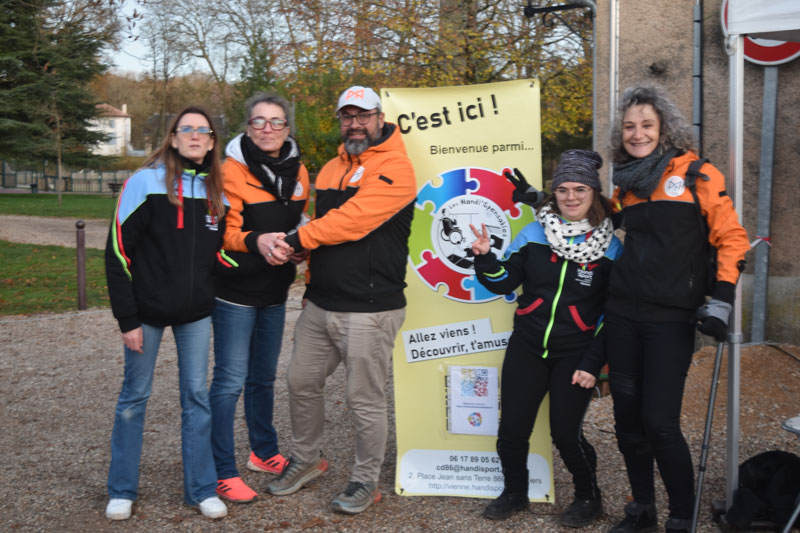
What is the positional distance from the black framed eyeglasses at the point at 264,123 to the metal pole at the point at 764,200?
4000 millimetres

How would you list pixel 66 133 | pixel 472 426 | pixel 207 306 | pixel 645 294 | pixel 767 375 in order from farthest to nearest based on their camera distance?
pixel 66 133
pixel 767 375
pixel 472 426
pixel 207 306
pixel 645 294

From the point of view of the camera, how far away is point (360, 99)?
3820 millimetres

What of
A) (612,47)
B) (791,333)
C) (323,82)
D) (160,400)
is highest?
(323,82)

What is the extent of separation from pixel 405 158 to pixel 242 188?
2.76ft

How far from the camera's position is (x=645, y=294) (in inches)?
132

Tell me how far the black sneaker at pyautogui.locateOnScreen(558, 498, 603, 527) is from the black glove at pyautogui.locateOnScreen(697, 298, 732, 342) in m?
1.10

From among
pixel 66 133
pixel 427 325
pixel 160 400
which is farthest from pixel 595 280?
pixel 66 133

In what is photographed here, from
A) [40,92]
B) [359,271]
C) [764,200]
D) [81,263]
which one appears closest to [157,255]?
[359,271]

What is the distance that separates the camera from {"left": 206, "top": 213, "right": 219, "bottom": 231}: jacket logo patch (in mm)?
3895

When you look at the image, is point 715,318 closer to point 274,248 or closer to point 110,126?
point 274,248

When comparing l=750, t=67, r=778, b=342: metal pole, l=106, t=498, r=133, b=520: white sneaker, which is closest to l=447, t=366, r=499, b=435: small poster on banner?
l=106, t=498, r=133, b=520: white sneaker

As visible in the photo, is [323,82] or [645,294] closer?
[645,294]

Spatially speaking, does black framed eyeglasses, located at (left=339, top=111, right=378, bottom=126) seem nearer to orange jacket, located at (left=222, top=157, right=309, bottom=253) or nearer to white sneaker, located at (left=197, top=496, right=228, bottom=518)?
orange jacket, located at (left=222, top=157, right=309, bottom=253)

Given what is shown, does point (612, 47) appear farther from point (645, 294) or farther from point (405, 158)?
point (645, 294)
